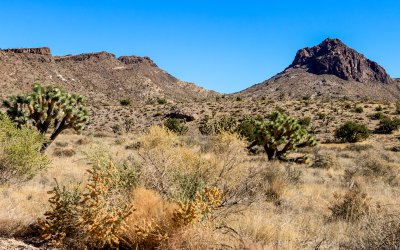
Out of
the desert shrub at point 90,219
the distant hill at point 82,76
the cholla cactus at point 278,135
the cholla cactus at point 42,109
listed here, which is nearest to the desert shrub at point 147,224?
the desert shrub at point 90,219

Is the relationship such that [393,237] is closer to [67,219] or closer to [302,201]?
[302,201]

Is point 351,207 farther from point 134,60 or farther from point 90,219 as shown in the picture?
point 134,60

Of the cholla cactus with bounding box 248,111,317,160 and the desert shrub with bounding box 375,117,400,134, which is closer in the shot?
the cholla cactus with bounding box 248,111,317,160

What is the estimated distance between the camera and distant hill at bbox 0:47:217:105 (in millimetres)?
60781

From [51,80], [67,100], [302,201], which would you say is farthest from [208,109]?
[51,80]

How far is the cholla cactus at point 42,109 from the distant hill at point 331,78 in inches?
2768

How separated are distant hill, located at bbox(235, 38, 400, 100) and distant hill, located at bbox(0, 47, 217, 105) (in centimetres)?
3712

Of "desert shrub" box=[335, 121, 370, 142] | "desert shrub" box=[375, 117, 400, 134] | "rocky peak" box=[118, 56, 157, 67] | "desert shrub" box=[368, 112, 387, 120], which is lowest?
"desert shrub" box=[335, 121, 370, 142]

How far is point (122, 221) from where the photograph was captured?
297 cm

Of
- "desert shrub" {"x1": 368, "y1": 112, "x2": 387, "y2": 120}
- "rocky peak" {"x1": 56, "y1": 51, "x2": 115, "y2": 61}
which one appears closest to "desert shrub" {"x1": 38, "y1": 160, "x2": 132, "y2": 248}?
"desert shrub" {"x1": 368, "y1": 112, "x2": 387, "y2": 120}

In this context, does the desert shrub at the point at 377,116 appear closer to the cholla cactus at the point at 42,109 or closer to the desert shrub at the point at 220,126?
the desert shrub at the point at 220,126

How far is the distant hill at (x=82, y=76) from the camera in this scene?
6078cm

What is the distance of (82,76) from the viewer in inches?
3209

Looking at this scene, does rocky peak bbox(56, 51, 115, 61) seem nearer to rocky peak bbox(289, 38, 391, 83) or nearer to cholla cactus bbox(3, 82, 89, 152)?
cholla cactus bbox(3, 82, 89, 152)
